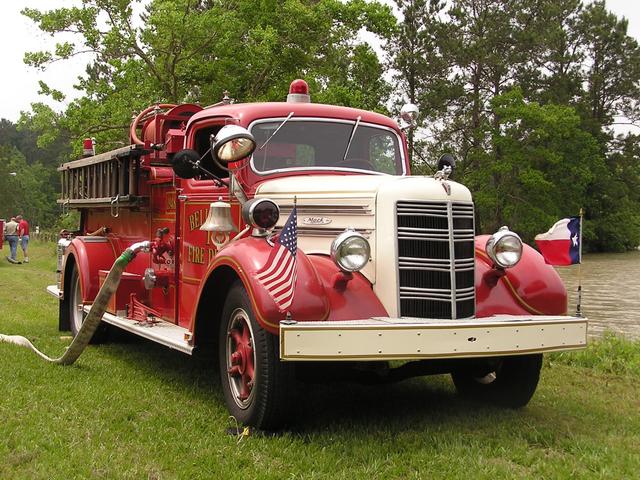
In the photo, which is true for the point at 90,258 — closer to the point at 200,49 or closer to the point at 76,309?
the point at 76,309

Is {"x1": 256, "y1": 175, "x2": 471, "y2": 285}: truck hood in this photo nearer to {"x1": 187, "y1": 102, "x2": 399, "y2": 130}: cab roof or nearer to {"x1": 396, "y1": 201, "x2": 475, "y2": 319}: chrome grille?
{"x1": 396, "y1": 201, "x2": 475, "y2": 319}: chrome grille

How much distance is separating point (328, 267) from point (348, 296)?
0.25m

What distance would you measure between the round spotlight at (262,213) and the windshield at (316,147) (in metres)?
0.78

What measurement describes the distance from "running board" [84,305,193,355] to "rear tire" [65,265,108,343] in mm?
993

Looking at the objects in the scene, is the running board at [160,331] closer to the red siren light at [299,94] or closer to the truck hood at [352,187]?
the truck hood at [352,187]

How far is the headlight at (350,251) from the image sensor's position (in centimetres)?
435

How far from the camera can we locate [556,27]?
36.1 meters

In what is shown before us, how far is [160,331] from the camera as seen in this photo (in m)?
5.77

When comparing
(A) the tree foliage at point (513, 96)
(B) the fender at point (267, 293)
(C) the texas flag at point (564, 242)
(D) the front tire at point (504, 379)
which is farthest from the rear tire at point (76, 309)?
(A) the tree foliage at point (513, 96)

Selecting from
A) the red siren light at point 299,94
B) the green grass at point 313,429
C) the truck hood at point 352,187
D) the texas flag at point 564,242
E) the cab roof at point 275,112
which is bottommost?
the green grass at point 313,429

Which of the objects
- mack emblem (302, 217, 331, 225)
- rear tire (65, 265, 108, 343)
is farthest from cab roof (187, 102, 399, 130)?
rear tire (65, 265, 108, 343)

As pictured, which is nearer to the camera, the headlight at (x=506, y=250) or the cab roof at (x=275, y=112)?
the headlight at (x=506, y=250)

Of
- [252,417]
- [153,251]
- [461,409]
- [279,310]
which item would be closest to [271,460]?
[252,417]

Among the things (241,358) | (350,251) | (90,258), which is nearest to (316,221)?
(350,251)
